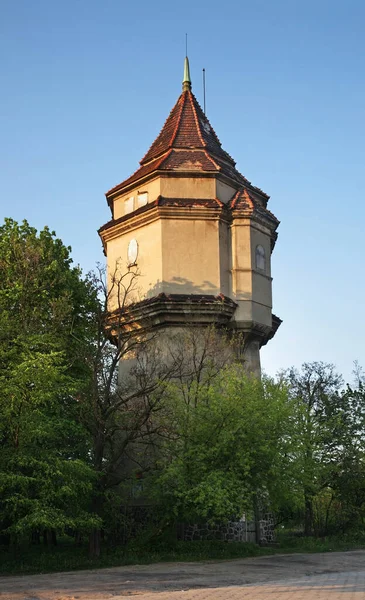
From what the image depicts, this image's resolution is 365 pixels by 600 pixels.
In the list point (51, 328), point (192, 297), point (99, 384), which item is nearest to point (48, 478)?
point (99, 384)

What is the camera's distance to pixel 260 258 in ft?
99.8

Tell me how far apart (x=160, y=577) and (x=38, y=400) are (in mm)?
5716

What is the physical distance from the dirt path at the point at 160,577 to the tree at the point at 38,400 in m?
1.68

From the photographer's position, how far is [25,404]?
19.3 meters

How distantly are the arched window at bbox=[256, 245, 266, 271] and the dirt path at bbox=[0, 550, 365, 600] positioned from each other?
12.4m

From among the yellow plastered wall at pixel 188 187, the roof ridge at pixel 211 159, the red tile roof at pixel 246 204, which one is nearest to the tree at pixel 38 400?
the yellow plastered wall at pixel 188 187

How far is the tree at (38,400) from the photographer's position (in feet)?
60.2

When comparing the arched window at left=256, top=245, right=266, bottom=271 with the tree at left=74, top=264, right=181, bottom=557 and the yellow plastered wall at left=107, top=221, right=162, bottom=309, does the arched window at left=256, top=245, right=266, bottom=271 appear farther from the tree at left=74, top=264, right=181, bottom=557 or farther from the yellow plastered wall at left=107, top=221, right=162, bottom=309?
the tree at left=74, top=264, right=181, bottom=557

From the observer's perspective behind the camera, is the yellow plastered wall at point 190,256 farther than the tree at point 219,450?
Yes

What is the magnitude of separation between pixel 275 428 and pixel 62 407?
6.95 meters

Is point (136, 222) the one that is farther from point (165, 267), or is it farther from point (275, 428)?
point (275, 428)

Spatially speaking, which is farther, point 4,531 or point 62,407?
point 62,407

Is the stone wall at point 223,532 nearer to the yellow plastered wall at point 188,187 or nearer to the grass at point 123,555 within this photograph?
the grass at point 123,555

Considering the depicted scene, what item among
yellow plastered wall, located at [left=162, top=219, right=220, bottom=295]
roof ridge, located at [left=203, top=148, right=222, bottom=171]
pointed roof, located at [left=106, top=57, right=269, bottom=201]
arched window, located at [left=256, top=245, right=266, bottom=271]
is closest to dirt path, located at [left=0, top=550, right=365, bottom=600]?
yellow plastered wall, located at [left=162, top=219, right=220, bottom=295]
